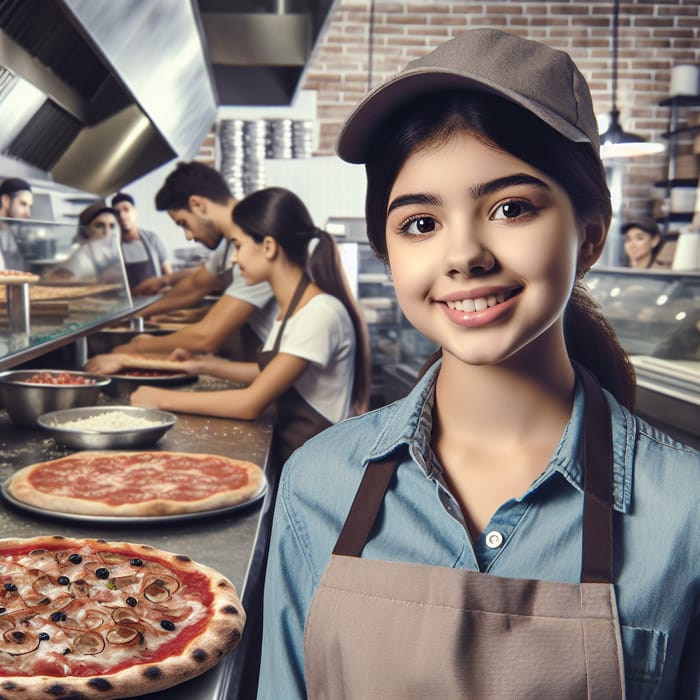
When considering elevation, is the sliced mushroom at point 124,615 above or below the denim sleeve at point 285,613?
below

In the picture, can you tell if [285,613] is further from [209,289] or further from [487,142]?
[209,289]

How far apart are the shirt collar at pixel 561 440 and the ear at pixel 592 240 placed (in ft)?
0.47

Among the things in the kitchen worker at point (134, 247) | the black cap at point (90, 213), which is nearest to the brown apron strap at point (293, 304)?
the black cap at point (90, 213)

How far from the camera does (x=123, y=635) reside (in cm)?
123

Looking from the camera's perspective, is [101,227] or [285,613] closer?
[285,613]

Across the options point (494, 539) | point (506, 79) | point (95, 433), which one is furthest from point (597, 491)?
point (95, 433)

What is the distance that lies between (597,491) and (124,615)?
0.76m

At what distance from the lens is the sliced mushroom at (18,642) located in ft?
3.82

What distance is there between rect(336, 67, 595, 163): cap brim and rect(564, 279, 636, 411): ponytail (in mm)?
346

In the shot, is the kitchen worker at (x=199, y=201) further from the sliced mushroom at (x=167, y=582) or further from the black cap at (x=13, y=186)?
the sliced mushroom at (x=167, y=582)

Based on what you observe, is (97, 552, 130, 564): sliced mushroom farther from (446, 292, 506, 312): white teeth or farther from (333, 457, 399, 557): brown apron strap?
(446, 292, 506, 312): white teeth

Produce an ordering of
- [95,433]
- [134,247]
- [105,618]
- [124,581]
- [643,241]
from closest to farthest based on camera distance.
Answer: [105,618], [124,581], [95,433], [134,247], [643,241]

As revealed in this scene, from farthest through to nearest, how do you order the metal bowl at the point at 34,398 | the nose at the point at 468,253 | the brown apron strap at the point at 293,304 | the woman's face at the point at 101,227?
the woman's face at the point at 101,227, the brown apron strap at the point at 293,304, the metal bowl at the point at 34,398, the nose at the point at 468,253

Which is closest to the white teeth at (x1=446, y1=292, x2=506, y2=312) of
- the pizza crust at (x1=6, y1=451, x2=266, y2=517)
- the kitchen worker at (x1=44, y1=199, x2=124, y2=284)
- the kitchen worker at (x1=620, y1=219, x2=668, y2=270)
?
the pizza crust at (x1=6, y1=451, x2=266, y2=517)
